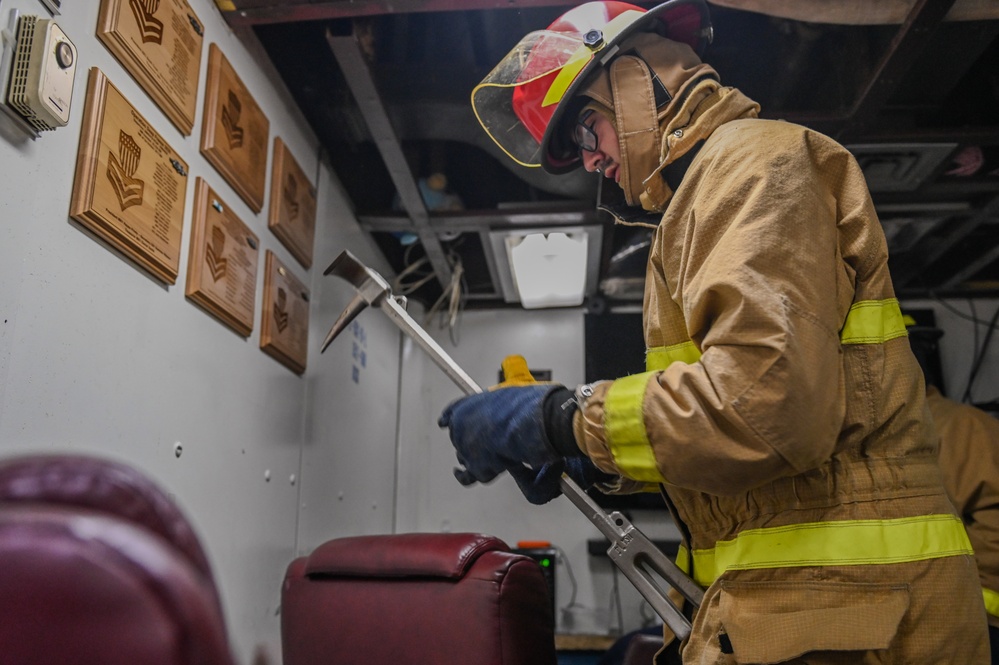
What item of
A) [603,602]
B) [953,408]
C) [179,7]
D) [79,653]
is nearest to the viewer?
[79,653]

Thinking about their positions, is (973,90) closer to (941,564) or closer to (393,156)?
(393,156)

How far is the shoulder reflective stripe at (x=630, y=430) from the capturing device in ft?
2.85

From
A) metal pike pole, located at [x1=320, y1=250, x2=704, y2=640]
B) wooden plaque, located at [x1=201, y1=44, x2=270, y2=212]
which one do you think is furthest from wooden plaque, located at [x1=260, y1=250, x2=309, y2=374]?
metal pike pole, located at [x1=320, y1=250, x2=704, y2=640]

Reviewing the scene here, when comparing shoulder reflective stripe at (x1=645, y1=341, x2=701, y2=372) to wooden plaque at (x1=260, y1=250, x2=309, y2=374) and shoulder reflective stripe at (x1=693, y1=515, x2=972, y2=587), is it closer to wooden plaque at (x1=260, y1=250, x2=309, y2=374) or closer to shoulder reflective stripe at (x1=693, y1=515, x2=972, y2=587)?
shoulder reflective stripe at (x1=693, y1=515, x2=972, y2=587)

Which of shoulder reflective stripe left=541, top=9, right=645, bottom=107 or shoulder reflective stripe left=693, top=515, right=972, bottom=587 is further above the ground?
shoulder reflective stripe left=541, top=9, right=645, bottom=107

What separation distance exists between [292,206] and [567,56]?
1.19 meters

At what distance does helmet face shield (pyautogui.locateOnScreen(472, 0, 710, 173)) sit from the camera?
1354 mm

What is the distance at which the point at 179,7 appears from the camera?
65.2 inches

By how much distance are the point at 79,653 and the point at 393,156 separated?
2466mm

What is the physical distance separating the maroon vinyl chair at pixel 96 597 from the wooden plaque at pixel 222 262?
4.85ft

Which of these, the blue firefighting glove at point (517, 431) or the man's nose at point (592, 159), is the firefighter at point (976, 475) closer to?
the man's nose at point (592, 159)

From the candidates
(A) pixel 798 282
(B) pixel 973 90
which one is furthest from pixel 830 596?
(B) pixel 973 90

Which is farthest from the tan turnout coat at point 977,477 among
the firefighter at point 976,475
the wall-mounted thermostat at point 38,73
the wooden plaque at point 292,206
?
the wall-mounted thermostat at point 38,73

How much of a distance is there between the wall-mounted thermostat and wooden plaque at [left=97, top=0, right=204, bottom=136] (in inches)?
9.0
